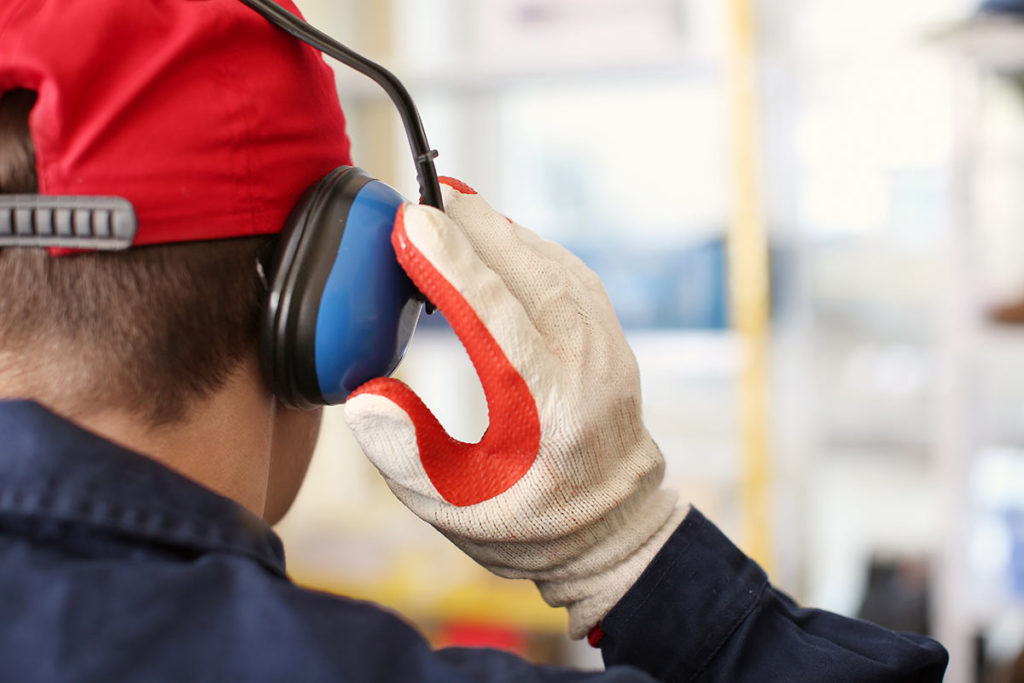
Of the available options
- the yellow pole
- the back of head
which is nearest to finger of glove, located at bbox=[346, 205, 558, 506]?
the back of head

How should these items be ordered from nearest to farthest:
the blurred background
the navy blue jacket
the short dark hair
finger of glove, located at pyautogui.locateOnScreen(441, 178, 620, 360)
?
the navy blue jacket, the short dark hair, finger of glove, located at pyautogui.locateOnScreen(441, 178, 620, 360), the blurred background

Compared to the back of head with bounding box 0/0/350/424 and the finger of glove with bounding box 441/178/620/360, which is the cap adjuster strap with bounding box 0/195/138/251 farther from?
the finger of glove with bounding box 441/178/620/360

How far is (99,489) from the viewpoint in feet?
1.55

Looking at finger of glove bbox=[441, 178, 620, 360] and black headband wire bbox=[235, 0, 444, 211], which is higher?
black headband wire bbox=[235, 0, 444, 211]

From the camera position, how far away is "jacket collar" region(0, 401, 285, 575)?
18.3 inches

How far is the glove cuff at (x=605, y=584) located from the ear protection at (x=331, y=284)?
239 millimetres

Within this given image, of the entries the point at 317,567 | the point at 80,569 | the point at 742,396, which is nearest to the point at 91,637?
the point at 80,569

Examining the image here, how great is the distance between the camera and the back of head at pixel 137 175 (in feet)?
1.70

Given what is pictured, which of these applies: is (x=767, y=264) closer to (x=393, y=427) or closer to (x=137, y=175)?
(x=393, y=427)

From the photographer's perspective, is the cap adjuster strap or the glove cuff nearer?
the cap adjuster strap

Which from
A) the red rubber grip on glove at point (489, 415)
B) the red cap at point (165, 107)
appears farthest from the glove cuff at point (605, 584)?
the red cap at point (165, 107)

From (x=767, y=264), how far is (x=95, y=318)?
150 centimetres

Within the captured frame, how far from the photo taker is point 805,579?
2084mm

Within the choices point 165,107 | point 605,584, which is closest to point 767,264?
point 605,584
